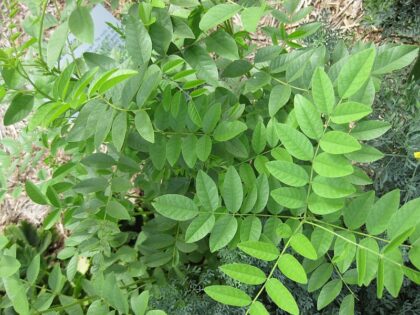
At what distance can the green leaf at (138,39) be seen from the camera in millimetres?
790

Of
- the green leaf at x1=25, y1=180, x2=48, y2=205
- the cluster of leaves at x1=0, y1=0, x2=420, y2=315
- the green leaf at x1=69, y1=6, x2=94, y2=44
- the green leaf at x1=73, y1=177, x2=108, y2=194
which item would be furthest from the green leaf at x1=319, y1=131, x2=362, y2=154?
the green leaf at x1=25, y1=180, x2=48, y2=205

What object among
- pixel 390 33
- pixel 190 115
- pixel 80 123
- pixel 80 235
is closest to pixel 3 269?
pixel 80 235

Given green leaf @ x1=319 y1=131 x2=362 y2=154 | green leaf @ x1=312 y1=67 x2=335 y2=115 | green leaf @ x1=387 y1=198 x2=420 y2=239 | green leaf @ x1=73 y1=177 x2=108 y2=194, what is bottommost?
green leaf @ x1=73 y1=177 x2=108 y2=194

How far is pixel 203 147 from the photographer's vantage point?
0.87m

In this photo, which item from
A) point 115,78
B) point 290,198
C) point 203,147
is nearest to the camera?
point 115,78

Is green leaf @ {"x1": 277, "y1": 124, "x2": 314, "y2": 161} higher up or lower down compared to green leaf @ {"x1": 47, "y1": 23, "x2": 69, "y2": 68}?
lower down

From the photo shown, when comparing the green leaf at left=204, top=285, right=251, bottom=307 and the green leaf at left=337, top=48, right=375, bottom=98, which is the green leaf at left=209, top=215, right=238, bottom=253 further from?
the green leaf at left=337, top=48, right=375, bottom=98

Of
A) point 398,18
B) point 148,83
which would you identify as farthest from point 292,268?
point 398,18

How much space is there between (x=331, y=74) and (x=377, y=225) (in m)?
0.28

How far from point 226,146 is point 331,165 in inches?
11.2

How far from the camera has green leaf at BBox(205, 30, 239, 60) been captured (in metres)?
0.88

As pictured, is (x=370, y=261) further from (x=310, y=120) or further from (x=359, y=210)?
(x=310, y=120)

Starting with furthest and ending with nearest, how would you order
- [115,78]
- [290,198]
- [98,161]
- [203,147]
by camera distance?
[98,161] < [203,147] < [290,198] < [115,78]

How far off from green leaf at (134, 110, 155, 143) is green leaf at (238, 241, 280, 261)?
0.70 feet
